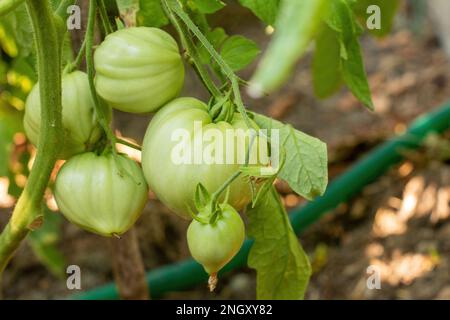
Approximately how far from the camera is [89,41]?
68cm

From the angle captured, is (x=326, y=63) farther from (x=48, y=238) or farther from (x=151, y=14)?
(x=48, y=238)

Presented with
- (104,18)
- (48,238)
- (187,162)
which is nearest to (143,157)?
(187,162)

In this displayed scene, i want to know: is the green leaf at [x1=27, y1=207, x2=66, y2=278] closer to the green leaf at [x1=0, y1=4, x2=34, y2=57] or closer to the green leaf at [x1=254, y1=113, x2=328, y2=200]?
the green leaf at [x1=0, y1=4, x2=34, y2=57]

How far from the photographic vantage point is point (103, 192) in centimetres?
68

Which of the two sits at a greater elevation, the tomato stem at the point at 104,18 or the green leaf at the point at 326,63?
the tomato stem at the point at 104,18

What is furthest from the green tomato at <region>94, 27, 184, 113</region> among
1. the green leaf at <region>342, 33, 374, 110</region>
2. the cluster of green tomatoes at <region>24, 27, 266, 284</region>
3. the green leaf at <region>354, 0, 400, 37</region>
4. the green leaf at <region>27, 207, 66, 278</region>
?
the green leaf at <region>27, 207, 66, 278</region>

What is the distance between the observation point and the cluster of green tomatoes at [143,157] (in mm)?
613

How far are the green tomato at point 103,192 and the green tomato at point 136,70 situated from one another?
0.06 m

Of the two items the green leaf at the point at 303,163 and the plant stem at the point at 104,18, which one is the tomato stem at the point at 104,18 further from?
the green leaf at the point at 303,163

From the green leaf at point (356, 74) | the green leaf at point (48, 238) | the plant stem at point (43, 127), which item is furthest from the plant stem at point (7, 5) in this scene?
the green leaf at point (48, 238)

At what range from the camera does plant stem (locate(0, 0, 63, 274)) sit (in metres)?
0.62

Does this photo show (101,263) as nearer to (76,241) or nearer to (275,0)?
(76,241)

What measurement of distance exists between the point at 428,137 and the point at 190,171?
1.27 m
